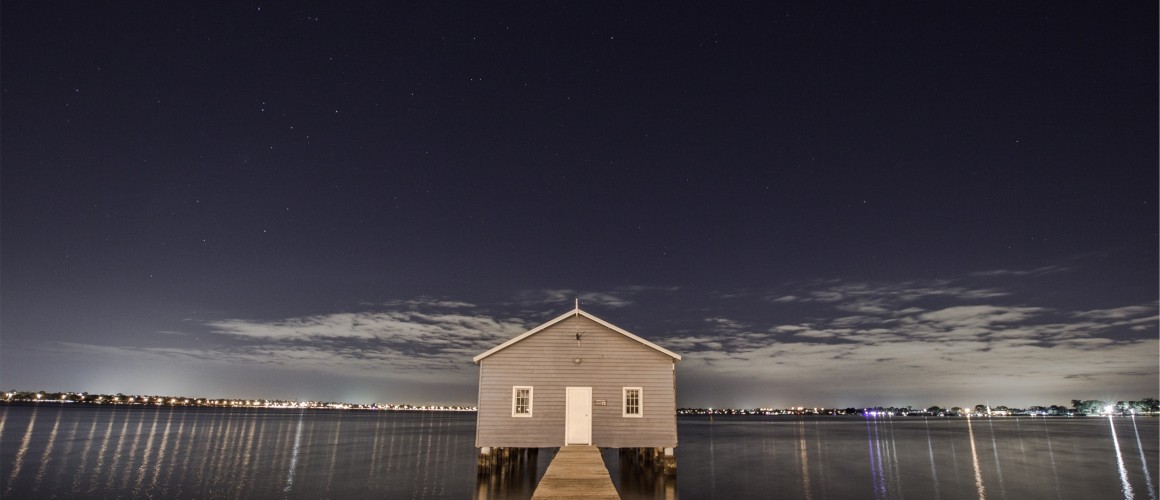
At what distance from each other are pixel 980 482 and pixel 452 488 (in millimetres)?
25020

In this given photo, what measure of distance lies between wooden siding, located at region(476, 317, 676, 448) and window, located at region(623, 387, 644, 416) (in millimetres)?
191

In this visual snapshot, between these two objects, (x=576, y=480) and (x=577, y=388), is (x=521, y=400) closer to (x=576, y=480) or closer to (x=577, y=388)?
(x=577, y=388)

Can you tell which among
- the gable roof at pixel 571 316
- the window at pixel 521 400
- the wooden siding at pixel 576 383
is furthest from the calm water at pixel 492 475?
the gable roof at pixel 571 316

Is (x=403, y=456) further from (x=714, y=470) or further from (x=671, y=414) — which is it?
(x=671, y=414)

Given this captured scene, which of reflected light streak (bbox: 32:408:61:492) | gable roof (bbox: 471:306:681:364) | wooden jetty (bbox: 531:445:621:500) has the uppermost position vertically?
gable roof (bbox: 471:306:681:364)

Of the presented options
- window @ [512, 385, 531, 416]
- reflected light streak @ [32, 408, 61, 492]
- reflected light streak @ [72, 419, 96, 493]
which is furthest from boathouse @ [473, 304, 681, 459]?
reflected light streak @ [32, 408, 61, 492]

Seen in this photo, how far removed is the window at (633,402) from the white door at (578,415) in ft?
4.56

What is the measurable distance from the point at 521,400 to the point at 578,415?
7.32 feet

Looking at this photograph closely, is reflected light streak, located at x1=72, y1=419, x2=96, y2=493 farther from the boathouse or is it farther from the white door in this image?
the white door

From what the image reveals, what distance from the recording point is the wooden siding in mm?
24094

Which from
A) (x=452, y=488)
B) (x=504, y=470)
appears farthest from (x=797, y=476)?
(x=452, y=488)

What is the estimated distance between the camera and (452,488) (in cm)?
2705

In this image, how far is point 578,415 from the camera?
24062mm

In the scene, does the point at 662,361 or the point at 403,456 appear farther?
the point at 403,456
